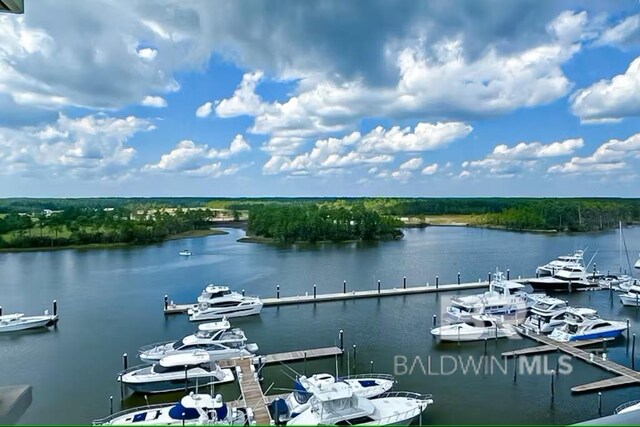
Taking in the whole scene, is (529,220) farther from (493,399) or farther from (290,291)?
(493,399)

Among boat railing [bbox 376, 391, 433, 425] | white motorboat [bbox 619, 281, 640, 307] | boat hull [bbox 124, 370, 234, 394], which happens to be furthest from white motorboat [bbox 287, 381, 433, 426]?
white motorboat [bbox 619, 281, 640, 307]

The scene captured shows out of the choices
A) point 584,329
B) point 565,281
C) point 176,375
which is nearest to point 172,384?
point 176,375

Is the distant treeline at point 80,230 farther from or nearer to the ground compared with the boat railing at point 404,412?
farther from the ground

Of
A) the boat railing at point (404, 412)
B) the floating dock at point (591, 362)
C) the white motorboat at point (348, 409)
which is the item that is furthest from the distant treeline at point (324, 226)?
the white motorboat at point (348, 409)

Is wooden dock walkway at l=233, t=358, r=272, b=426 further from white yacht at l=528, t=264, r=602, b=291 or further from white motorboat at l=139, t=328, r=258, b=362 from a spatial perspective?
white yacht at l=528, t=264, r=602, b=291

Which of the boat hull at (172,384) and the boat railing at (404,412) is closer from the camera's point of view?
the boat railing at (404,412)

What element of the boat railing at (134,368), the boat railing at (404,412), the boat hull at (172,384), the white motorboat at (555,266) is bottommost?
the boat hull at (172,384)

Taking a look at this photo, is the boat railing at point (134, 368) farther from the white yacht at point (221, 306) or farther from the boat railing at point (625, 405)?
the boat railing at point (625, 405)

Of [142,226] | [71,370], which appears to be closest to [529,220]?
[142,226]
